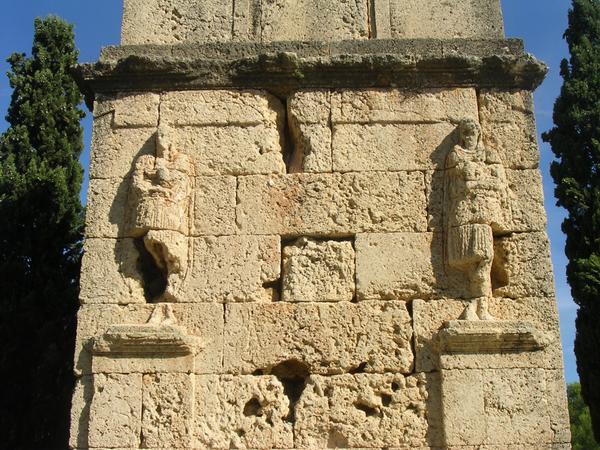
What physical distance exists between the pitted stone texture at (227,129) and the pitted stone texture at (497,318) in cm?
181

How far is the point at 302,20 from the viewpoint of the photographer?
711 cm

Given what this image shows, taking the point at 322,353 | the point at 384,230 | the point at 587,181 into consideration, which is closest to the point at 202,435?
the point at 322,353

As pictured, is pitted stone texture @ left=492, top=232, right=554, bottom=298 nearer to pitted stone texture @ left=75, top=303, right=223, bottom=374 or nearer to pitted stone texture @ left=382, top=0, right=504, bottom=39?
pitted stone texture @ left=382, top=0, right=504, bottom=39

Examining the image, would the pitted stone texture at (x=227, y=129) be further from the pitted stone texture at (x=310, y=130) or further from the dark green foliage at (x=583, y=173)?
the dark green foliage at (x=583, y=173)

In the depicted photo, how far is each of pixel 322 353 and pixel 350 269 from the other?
73 cm

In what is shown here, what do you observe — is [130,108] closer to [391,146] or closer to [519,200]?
[391,146]

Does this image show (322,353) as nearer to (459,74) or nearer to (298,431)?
(298,431)

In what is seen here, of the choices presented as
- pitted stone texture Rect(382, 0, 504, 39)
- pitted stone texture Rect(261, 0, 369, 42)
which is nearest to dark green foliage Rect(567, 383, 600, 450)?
pitted stone texture Rect(382, 0, 504, 39)

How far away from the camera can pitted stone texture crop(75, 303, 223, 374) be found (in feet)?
19.6

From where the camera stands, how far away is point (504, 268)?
6.21 m

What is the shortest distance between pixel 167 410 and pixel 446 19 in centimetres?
435

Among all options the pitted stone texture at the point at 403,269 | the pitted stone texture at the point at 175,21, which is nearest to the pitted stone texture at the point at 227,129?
the pitted stone texture at the point at 175,21

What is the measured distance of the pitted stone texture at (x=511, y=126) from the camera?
6504 mm

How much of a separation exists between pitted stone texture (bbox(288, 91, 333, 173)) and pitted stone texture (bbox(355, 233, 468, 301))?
785 millimetres
